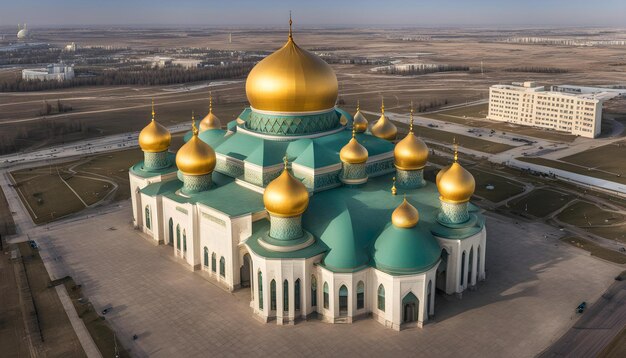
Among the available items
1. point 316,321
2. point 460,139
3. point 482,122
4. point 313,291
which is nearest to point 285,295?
point 313,291

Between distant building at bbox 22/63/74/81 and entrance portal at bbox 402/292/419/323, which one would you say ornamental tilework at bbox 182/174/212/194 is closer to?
entrance portal at bbox 402/292/419/323

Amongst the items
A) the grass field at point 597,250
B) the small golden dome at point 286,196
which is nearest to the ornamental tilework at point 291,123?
the small golden dome at point 286,196

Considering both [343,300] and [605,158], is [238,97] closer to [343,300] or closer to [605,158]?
[605,158]

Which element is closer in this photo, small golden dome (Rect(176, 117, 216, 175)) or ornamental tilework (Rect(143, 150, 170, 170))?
small golden dome (Rect(176, 117, 216, 175))

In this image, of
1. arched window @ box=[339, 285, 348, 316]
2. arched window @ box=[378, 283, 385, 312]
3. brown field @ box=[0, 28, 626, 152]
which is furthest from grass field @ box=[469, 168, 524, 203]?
arched window @ box=[339, 285, 348, 316]

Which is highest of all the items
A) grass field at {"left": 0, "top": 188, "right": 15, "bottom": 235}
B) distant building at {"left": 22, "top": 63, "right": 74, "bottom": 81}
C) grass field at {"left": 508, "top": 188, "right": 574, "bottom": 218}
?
distant building at {"left": 22, "top": 63, "right": 74, "bottom": 81}
